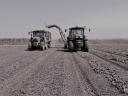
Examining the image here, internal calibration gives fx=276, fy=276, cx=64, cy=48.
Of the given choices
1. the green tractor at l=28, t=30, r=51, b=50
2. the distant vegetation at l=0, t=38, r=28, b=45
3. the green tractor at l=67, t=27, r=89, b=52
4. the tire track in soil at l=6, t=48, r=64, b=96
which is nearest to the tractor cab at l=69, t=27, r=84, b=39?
the green tractor at l=67, t=27, r=89, b=52

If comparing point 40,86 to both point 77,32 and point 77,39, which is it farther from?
point 77,32

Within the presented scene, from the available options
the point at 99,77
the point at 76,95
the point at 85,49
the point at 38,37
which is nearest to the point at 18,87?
the point at 76,95

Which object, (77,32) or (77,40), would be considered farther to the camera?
(77,32)

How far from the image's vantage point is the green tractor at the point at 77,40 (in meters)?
29.5

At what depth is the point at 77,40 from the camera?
29703mm

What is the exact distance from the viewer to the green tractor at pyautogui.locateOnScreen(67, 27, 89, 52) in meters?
29.5

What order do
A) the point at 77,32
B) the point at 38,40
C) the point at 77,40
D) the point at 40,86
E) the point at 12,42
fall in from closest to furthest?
the point at 40,86
the point at 77,40
the point at 77,32
the point at 38,40
the point at 12,42

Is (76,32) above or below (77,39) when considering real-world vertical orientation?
above

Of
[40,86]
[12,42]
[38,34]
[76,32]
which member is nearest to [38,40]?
[38,34]

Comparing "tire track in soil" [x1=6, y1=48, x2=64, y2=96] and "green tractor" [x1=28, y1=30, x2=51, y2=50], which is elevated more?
"green tractor" [x1=28, y1=30, x2=51, y2=50]

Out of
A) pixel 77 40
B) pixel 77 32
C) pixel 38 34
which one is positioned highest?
pixel 77 32

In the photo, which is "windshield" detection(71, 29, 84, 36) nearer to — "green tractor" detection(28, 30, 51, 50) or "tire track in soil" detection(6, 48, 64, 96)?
"green tractor" detection(28, 30, 51, 50)

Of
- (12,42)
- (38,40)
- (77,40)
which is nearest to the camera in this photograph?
(77,40)

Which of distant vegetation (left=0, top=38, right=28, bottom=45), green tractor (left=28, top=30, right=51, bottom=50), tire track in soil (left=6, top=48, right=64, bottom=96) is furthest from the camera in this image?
distant vegetation (left=0, top=38, right=28, bottom=45)
